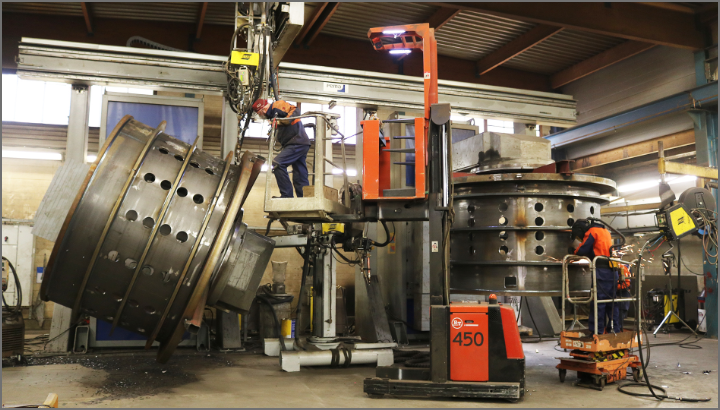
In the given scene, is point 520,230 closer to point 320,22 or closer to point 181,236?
point 181,236

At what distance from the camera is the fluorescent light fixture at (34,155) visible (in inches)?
433

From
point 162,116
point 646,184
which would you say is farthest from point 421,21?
point 646,184

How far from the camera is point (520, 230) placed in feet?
20.1

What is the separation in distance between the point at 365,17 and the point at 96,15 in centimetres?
523

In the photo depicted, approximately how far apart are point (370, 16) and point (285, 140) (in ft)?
18.2

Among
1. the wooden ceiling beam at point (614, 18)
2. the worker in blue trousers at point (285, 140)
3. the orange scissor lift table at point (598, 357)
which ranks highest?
the wooden ceiling beam at point (614, 18)

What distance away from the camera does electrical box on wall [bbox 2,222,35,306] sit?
10.1 meters

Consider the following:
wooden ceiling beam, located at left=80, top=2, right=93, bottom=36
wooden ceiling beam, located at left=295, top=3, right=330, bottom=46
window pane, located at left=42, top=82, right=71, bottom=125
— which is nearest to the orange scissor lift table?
wooden ceiling beam, located at left=295, top=3, right=330, bottom=46

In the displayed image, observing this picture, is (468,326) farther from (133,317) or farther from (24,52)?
(24,52)

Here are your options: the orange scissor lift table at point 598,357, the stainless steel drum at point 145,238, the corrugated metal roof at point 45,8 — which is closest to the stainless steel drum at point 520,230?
the orange scissor lift table at point 598,357

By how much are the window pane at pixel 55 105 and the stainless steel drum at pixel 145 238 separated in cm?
818

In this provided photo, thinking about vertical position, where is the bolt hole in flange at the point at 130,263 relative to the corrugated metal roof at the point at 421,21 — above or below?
below

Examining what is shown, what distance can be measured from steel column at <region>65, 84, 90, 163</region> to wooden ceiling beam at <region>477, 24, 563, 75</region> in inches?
328

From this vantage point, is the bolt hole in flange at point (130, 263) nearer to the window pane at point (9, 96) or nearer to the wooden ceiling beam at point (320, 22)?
the wooden ceiling beam at point (320, 22)
